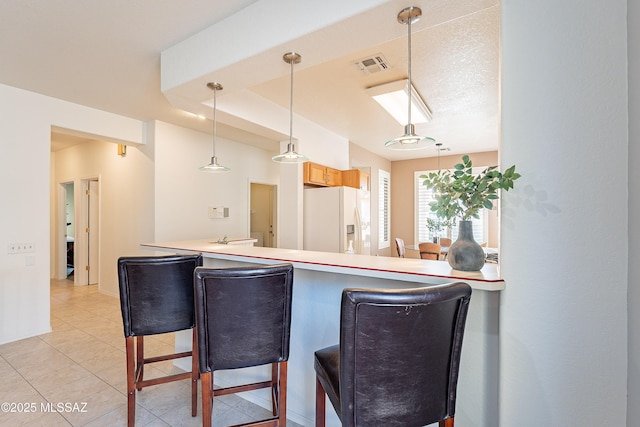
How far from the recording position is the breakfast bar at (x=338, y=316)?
4.68ft

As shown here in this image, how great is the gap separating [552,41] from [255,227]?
6660mm

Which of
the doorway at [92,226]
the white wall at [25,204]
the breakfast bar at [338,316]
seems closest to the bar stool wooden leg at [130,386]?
the breakfast bar at [338,316]

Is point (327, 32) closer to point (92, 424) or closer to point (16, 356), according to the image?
point (92, 424)

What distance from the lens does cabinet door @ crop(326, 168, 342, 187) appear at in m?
4.86

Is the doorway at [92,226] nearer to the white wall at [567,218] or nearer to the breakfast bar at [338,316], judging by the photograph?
the breakfast bar at [338,316]

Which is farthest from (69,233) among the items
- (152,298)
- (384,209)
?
(152,298)

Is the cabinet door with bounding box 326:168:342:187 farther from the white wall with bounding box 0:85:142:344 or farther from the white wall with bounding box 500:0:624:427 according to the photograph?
the white wall with bounding box 500:0:624:427

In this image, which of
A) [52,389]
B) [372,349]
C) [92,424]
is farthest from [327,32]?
[52,389]

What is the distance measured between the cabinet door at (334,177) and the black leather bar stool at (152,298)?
3.10 metres

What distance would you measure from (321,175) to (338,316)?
2.99 m

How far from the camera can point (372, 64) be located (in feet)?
9.11

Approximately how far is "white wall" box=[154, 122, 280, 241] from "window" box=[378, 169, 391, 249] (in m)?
2.77

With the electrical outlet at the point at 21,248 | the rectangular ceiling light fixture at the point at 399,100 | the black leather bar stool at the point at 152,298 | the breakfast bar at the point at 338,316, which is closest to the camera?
the breakfast bar at the point at 338,316

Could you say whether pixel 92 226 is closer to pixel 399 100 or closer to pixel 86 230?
pixel 86 230
